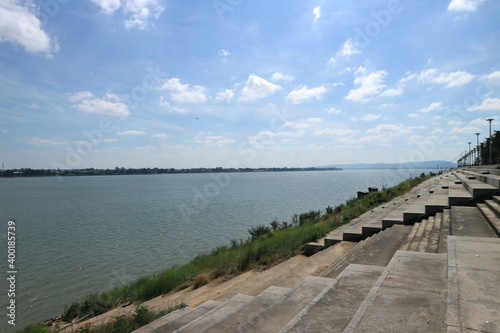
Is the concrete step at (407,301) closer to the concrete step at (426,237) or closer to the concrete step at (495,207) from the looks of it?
the concrete step at (426,237)

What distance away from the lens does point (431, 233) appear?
24.8 feet

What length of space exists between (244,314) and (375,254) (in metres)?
4.07

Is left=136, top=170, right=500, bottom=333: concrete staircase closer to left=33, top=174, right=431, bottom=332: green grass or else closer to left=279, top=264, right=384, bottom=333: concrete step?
left=279, top=264, right=384, bottom=333: concrete step

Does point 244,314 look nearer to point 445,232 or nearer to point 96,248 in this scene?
point 445,232

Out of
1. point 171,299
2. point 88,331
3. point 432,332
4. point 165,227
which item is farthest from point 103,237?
point 432,332

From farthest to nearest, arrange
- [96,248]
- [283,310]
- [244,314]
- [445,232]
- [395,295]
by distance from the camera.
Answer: [96,248], [445,232], [244,314], [283,310], [395,295]

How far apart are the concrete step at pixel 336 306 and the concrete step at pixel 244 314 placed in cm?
107

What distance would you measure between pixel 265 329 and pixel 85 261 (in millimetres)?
16307

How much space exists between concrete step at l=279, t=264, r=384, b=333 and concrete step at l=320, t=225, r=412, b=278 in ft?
6.11

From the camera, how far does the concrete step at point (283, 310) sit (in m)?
3.76

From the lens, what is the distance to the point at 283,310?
13.6ft

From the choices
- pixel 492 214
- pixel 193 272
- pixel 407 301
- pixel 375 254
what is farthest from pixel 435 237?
pixel 193 272

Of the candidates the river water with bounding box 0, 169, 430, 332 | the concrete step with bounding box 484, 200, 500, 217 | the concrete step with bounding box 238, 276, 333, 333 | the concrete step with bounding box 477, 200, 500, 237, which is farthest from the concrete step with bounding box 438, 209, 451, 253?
the river water with bounding box 0, 169, 430, 332

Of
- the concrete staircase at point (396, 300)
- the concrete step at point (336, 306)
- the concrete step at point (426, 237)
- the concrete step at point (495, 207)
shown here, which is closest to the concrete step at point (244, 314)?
the concrete staircase at point (396, 300)
